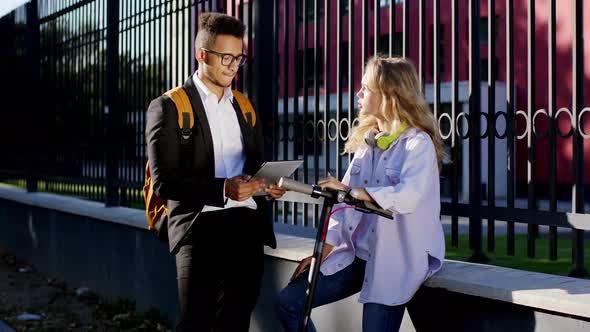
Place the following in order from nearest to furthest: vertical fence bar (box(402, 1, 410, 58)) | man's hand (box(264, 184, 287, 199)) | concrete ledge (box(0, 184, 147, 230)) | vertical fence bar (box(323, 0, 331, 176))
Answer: man's hand (box(264, 184, 287, 199)) < vertical fence bar (box(402, 1, 410, 58)) < vertical fence bar (box(323, 0, 331, 176)) < concrete ledge (box(0, 184, 147, 230))

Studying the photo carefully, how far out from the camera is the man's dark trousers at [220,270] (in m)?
3.72

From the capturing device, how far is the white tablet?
10.7 ft

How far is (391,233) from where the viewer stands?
11.2 feet

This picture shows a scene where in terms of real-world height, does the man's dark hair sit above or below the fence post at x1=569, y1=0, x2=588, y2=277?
above

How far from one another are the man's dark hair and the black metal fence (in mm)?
1069

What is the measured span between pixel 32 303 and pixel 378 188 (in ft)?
17.8

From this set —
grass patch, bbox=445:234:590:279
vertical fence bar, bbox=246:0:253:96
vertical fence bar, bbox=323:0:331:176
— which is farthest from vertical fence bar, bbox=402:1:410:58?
grass patch, bbox=445:234:590:279

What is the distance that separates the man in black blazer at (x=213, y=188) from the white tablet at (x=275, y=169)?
6 cm

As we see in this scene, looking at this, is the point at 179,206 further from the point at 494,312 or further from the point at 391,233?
the point at 494,312

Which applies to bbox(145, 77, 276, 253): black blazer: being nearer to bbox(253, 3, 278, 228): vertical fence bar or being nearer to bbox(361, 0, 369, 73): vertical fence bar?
bbox(361, 0, 369, 73): vertical fence bar

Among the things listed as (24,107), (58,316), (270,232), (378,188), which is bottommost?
(58,316)

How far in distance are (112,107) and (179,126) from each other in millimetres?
4683

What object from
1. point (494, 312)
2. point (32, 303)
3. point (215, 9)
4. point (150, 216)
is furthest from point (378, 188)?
point (32, 303)

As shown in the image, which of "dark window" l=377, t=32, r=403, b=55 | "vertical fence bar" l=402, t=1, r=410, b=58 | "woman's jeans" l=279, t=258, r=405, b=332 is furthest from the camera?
"dark window" l=377, t=32, r=403, b=55
